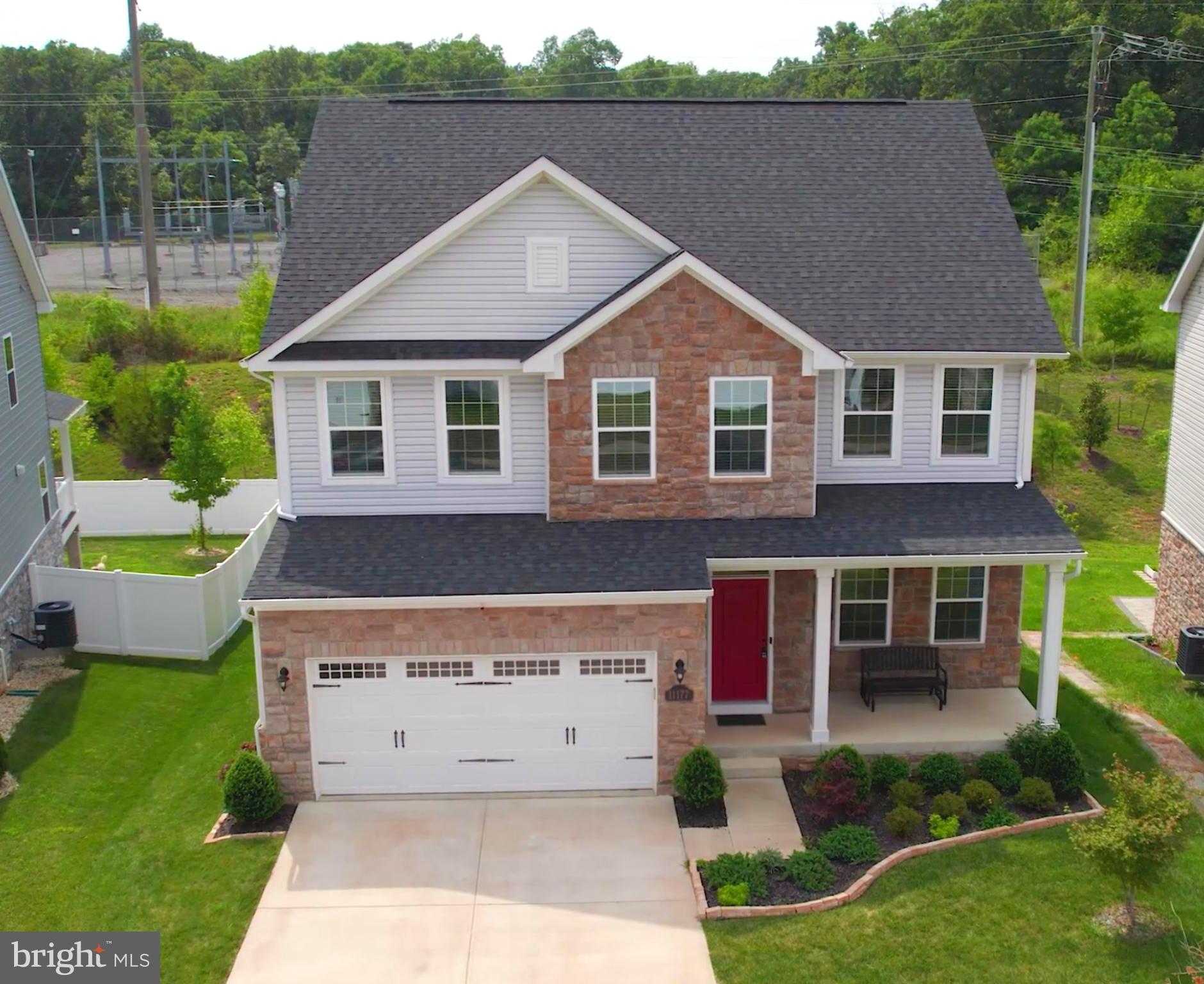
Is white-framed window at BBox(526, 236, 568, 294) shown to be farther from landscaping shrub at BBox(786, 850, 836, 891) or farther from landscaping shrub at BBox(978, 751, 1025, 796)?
landscaping shrub at BBox(978, 751, 1025, 796)

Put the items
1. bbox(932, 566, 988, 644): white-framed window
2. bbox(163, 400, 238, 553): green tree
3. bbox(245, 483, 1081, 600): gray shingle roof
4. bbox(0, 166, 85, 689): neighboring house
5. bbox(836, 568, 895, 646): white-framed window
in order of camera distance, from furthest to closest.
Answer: bbox(163, 400, 238, 553): green tree < bbox(0, 166, 85, 689): neighboring house < bbox(932, 566, 988, 644): white-framed window < bbox(836, 568, 895, 646): white-framed window < bbox(245, 483, 1081, 600): gray shingle roof

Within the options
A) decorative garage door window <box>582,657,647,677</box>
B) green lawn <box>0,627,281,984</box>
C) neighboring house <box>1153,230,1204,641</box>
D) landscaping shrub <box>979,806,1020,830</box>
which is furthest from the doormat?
neighboring house <box>1153,230,1204,641</box>

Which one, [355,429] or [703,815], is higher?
[355,429]

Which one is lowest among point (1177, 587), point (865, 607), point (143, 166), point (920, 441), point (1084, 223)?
point (1177, 587)

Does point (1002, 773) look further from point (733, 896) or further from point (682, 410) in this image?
point (682, 410)

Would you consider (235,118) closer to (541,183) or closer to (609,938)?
(541,183)

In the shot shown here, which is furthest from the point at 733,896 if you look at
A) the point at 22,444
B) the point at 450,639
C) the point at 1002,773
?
the point at 22,444

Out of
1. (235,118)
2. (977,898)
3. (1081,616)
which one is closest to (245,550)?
(977,898)
